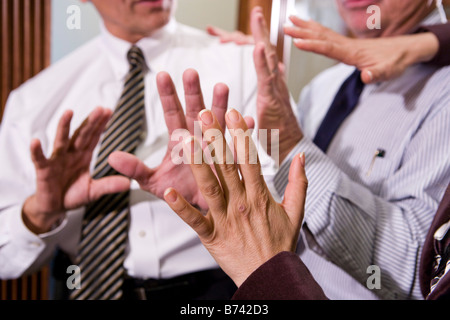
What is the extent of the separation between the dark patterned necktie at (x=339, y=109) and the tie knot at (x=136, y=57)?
1.40 ft

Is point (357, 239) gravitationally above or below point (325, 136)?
below

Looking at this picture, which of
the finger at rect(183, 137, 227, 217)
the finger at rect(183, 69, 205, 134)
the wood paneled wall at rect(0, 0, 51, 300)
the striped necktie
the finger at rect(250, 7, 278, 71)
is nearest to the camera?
the finger at rect(183, 137, 227, 217)

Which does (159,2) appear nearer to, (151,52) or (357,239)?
(151,52)

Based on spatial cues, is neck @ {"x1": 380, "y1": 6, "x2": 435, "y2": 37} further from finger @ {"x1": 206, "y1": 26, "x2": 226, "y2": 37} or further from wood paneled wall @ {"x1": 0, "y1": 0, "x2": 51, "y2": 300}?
wood paneled wall @ {"x1": 0, "y1": 0, "x2": 51, "y2": 300}

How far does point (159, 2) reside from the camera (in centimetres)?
76

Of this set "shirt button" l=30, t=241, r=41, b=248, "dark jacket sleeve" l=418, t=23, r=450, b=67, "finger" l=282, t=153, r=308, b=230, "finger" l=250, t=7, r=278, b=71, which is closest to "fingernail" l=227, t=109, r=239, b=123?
"finger" l=282, t=153, r=308, b=230

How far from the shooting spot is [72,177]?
80 cm

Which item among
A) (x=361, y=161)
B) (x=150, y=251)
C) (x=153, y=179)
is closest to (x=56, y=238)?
(x=150, y=251)

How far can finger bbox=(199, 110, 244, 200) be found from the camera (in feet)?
1.63

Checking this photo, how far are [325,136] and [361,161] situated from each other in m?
0.10

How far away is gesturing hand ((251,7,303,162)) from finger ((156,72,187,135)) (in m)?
0.15

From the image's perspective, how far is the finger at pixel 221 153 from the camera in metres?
0.50
